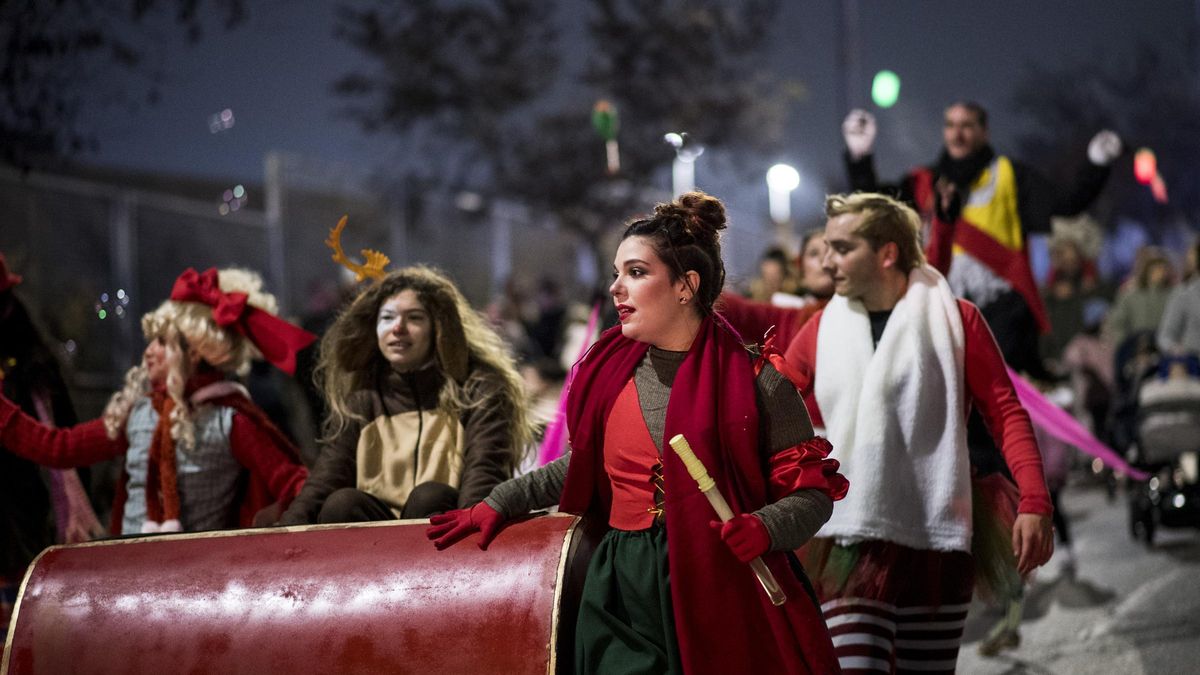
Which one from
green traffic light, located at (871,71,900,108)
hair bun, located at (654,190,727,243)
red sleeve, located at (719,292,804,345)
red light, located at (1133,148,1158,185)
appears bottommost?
red sleeve, located at (719,292,804,345)

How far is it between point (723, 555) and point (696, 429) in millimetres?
290

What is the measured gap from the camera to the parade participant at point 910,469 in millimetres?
3984

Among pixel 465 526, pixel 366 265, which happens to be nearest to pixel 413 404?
pixel 366 265

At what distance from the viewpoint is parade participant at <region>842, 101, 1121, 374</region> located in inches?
234

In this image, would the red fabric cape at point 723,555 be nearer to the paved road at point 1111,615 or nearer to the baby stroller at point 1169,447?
the paved road at point 1111,615

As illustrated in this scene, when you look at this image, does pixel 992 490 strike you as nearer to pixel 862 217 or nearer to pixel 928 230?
pixel 862 217

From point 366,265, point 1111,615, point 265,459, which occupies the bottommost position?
point 1111,615

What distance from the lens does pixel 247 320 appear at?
500 centimetres

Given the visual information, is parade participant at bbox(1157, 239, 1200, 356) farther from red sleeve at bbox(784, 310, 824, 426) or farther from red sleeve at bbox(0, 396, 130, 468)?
red sleeve at bbox(0, 396, 130, 468)

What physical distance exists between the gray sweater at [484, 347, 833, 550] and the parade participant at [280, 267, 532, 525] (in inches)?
26.0

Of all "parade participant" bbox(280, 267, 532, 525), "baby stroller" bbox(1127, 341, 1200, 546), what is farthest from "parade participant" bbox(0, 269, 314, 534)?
"baby stroller" bbox(1127, 341, 1200, 546)

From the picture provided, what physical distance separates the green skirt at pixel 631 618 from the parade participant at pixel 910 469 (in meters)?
0.93

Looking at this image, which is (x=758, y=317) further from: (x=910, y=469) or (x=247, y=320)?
(x=247, y=320)

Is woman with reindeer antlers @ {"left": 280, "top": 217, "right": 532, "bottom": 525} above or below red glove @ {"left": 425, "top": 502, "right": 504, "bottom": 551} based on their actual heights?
above
